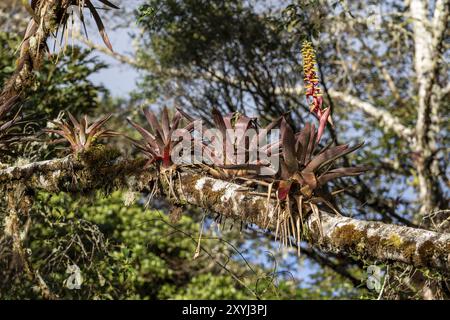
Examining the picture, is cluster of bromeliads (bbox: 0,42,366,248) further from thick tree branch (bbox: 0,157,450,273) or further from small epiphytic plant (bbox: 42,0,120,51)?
small epiphytic plant (bbox: 42,0,120,51)

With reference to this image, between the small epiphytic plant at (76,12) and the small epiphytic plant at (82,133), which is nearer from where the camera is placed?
the small epiphytic plant at (82,133)

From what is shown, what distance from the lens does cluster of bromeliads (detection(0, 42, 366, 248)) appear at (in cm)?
294

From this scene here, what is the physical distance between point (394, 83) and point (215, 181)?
7658 mm

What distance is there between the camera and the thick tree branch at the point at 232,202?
2494 millimetres

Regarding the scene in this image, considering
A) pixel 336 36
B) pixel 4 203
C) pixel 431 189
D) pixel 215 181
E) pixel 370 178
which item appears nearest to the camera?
pixel 215 181

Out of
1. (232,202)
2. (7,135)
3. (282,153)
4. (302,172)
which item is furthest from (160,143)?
(7,135)

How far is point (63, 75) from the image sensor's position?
270 inches

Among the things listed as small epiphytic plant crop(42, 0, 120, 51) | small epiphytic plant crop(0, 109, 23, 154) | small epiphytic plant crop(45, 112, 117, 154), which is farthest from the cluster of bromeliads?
small epiphytic plant crop(42, 0, 120, 51)

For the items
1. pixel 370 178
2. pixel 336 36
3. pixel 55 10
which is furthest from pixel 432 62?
pixel 55 10

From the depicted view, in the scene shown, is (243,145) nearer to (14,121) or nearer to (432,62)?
(14,121)

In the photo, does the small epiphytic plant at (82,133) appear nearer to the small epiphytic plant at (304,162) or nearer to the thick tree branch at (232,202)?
the thick tree branch at (232,202)

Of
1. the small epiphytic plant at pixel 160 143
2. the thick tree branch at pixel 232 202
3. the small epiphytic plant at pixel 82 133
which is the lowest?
the thick tree branch at pixel 232 202

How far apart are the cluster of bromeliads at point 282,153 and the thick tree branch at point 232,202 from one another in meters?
0.07

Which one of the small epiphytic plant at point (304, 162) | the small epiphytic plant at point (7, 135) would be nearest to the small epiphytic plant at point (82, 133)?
the small epiphytic plant at point (7, 135)
